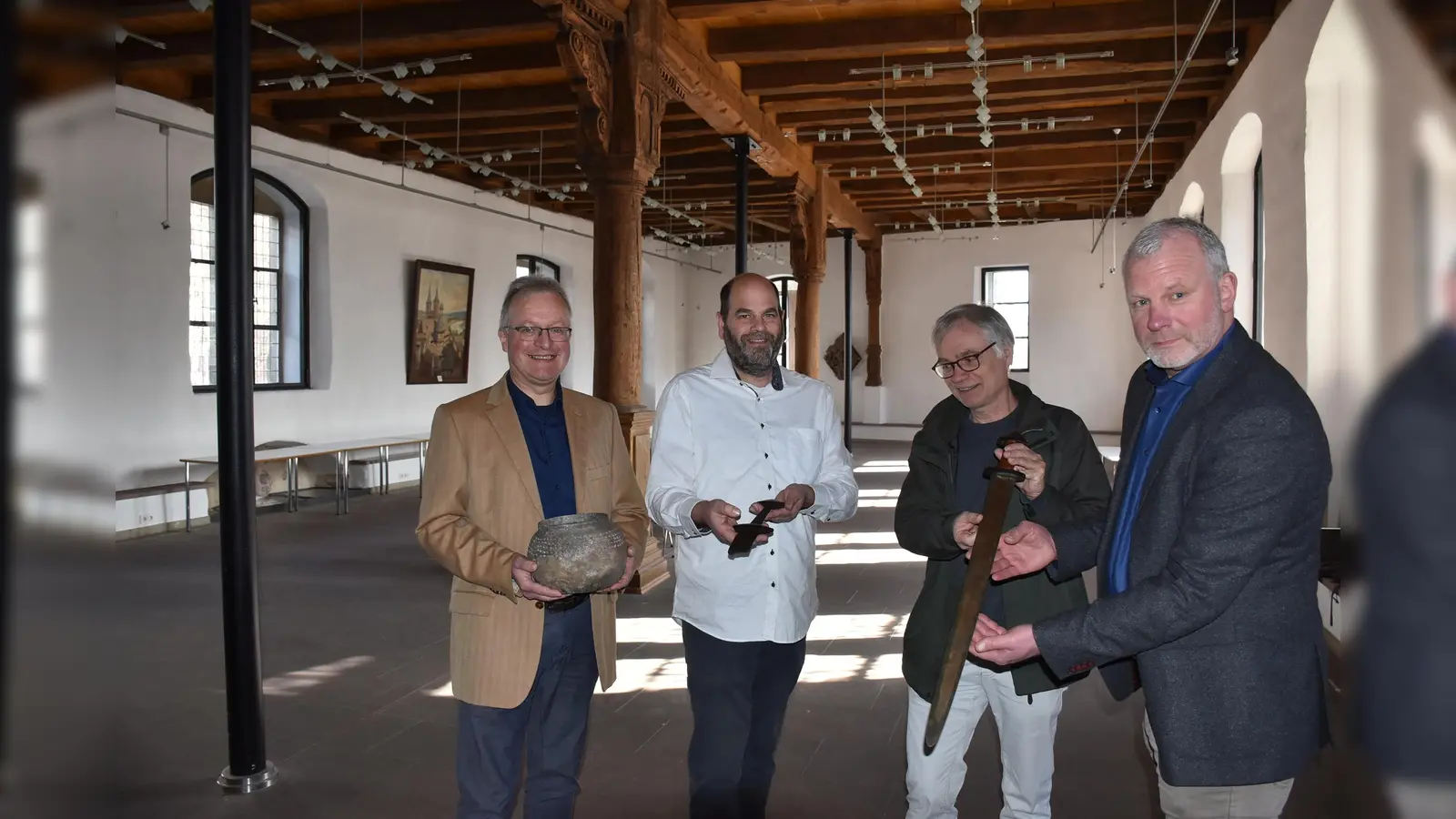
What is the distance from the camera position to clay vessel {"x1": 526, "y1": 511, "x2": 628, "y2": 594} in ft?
8.35

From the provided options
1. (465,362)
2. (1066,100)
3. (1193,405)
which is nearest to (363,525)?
(465,362)

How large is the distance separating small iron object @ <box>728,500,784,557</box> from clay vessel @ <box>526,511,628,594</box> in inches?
12.5

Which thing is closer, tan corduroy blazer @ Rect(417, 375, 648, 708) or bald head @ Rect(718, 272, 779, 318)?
tan corduroy blazer @ Rect(417, 375, 648, 708)

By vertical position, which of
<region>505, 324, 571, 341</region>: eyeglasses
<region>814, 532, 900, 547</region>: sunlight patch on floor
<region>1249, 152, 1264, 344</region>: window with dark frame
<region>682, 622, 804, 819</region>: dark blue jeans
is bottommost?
<region>814, 532, 900, 547</region>: sunlight patch on floor

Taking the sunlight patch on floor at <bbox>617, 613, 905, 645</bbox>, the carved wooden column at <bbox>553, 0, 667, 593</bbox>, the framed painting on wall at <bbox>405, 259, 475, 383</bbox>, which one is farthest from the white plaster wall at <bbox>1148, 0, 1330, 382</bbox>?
the framed painting on wall at <bbox>405, 259, 475, 383</bbox>

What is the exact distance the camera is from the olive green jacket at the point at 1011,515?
108 inches

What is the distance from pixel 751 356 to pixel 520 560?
94 centimetres

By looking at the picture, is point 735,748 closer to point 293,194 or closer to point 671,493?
point 671,493

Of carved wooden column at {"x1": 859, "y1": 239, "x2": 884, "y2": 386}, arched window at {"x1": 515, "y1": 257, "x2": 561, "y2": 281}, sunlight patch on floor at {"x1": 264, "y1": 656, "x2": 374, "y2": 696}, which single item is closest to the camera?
sunlight patch on floor at {"x1": 264, "y1": 656, "x2": 374, "y2": 696}

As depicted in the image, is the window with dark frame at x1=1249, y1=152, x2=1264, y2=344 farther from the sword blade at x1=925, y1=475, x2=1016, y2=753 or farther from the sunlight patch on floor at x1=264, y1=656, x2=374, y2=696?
the sword blade at x1=925, y1=475, x2=1016, y2=753

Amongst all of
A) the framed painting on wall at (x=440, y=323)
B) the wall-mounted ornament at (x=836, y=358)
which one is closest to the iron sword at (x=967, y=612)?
the framed painting on wall at (x=440, y=323)

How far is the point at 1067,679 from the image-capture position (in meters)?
2.39

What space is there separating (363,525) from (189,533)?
5.34ft

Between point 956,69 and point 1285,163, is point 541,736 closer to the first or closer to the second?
point 1285,163
